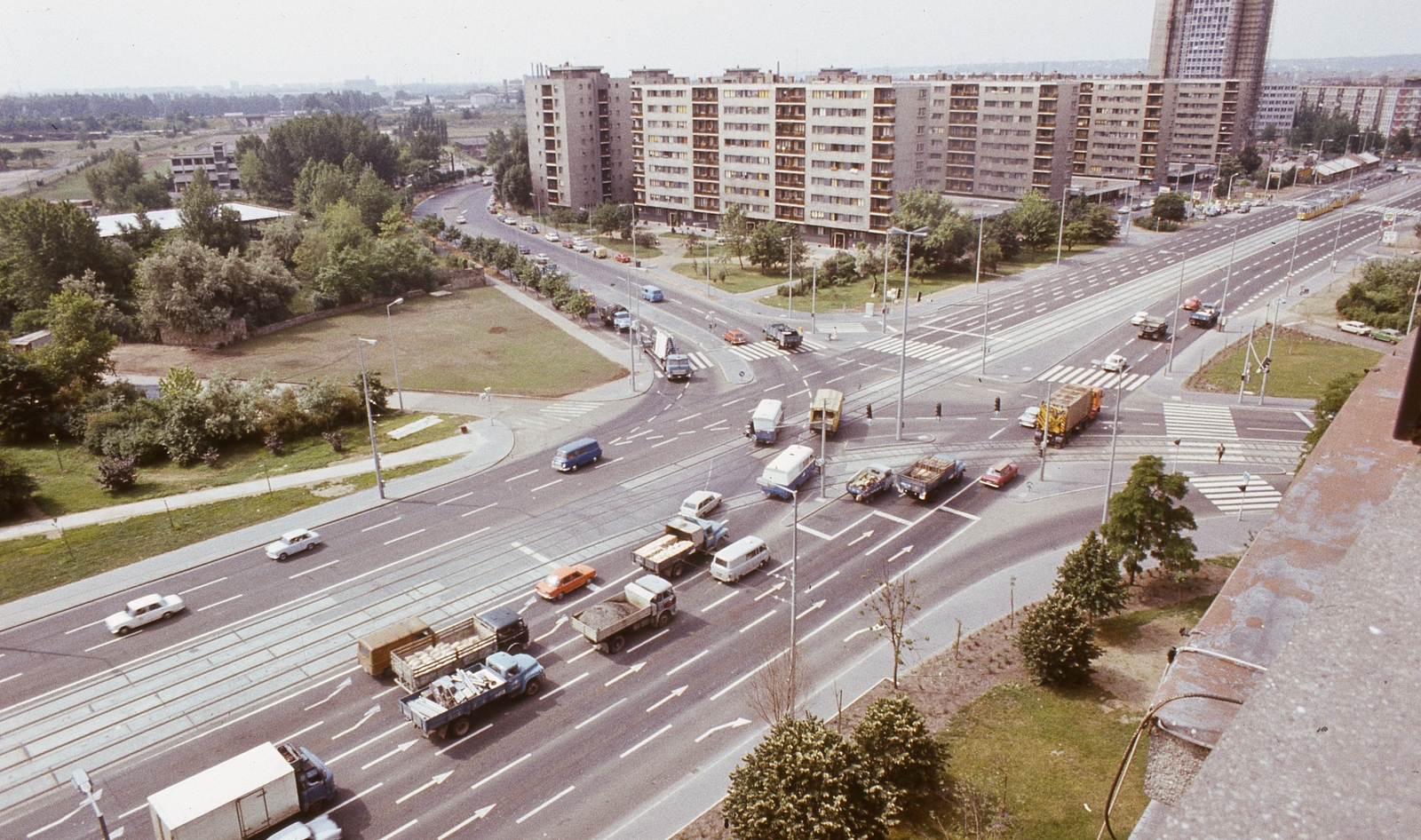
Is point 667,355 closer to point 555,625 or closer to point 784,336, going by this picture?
point 784,336

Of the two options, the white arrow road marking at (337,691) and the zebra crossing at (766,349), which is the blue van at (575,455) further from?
Result: the zebra crossing at (766,349)

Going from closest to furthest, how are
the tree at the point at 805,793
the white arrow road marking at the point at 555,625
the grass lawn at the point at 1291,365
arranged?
1. the tree at the point at 805,793
2. the white arrow road marking at the point at 555,625
3. the grass lawn at the point at 1291,365

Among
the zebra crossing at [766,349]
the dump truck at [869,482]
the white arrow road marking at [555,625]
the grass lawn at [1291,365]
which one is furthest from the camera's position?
the zebra crossing at [766,349]

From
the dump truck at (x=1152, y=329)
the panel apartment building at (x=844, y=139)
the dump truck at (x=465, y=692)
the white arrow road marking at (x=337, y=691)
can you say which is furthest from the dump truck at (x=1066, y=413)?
the panel apartment building at (x=844, y=139)

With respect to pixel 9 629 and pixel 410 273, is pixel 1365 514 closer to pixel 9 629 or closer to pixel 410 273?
pixel 9 629

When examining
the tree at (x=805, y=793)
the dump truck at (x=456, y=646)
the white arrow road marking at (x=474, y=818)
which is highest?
the tree at (x=805, y=793)

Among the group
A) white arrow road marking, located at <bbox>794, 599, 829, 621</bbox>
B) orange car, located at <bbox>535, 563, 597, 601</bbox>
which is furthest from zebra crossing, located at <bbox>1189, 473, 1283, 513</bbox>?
orange car, located at <bbox>535, 563, 597, 601</bbox>
